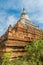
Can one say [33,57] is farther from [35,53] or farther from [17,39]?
[17,39]

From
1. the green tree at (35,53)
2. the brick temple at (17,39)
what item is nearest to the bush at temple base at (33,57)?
the green tree at (35,53)

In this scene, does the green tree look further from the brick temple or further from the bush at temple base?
the brick temple

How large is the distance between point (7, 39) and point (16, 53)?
146 centimetres

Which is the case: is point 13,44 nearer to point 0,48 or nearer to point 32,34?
point 0,48

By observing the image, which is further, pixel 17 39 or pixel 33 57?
pixel 17 39

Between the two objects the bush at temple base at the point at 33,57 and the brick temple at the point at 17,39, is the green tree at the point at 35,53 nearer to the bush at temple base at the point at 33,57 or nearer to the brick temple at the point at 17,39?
the bush at temple base at the point at 33,57

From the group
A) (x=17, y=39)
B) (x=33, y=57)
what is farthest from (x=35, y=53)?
(x=17, y=39)

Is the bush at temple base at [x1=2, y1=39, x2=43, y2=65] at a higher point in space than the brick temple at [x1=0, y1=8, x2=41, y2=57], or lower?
lower

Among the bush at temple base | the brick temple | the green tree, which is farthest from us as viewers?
the brick temple

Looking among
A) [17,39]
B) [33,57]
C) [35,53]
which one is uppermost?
[17,39]

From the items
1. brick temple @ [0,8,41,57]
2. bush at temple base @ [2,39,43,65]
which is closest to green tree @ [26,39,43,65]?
bush at temple base @ [2,39,43,65]

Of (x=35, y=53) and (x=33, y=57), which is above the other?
(x=35, y=53)

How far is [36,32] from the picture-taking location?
18594 millimetres

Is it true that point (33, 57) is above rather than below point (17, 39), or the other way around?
below
